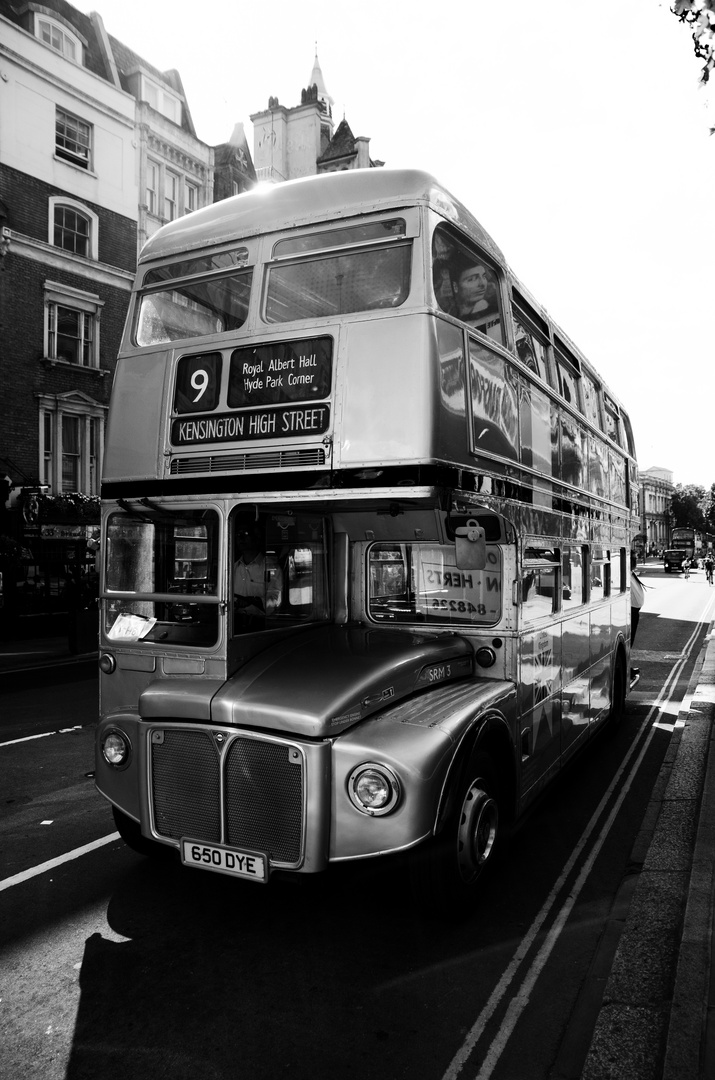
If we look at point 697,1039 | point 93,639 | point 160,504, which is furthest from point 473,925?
point 93,639

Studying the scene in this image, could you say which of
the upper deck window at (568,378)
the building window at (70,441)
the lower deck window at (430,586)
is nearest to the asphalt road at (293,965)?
the lower deck window at (430,586)

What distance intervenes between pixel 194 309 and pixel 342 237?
43.2 inches

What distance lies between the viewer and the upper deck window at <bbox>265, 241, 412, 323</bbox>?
4.31 m

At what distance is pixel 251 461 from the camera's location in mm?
4445

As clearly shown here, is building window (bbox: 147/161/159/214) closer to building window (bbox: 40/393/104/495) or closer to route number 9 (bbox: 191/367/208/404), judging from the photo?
building window (bbox: 40/393/104/495)

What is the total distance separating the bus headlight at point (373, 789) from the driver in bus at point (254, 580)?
1.28 m

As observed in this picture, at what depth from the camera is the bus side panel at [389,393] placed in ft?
13.2

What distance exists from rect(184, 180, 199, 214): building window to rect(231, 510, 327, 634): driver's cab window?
22609mm

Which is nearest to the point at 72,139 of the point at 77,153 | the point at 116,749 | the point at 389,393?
the point at 77,153

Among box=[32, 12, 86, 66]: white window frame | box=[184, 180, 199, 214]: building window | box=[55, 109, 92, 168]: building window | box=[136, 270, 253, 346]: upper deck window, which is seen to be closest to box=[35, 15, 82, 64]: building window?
box=[32, 12, 86, 66]: white window frame

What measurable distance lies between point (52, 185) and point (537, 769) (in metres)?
20.8

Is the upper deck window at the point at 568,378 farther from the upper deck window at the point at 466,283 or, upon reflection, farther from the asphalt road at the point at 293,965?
the asphalt road at the point at 293,965

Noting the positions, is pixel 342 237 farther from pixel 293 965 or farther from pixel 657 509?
pixel 657 509

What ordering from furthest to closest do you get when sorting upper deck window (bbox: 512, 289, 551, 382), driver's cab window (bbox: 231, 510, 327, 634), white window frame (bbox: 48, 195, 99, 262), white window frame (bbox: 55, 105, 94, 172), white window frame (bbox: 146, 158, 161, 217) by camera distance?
white window frame (bbox: 146, 158, 161, 217), white window frame (bbox: 55, 105, 94, 172), white window frame (bbox: 48, 195, 99, 262), upper deck window (bbox: 512, 289, 551, 382), driver's cab window (bbox: 231, 510, 327, 634)
